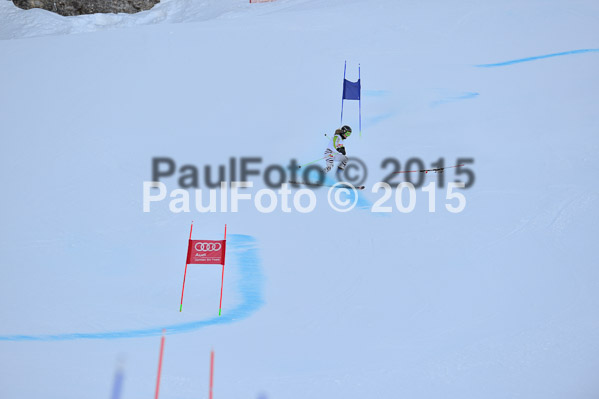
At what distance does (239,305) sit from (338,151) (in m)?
2.16

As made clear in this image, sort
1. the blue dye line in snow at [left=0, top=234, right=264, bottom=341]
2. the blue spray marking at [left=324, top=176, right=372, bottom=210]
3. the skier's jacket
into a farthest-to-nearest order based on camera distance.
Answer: the skier's jacket
the blue spray marking at [left=324, top=176, right=372, bottom=210]
the blue dye line in snow at [left=0, top=234, right=264, bottom=341]

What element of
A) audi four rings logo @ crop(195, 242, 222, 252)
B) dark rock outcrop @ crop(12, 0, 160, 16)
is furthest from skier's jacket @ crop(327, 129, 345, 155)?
dark rock outcrop @ crop(12, 0, 160, 16)

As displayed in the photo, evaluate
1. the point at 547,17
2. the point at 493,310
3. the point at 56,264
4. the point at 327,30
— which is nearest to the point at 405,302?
the point at 493,310

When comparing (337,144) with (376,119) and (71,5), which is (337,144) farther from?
(71,5)

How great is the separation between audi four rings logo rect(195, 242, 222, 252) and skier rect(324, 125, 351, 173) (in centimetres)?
162

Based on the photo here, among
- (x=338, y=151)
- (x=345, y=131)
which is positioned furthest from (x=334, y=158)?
(x=345, y=131)

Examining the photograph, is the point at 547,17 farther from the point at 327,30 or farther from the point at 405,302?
the point at 405,302

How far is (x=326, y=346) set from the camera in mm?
5102

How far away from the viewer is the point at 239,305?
542 centimetres

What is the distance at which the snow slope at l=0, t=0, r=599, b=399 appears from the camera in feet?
16.4

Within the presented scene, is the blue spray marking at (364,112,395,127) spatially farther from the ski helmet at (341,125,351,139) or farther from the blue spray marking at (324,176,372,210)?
the blue spray marking at (324,176,372,210)

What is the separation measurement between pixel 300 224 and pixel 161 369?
2055mm

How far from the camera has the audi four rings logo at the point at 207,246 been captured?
19.0 ft

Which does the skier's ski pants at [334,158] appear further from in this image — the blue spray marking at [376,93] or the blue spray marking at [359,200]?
the blue spray marking at [376,93]
